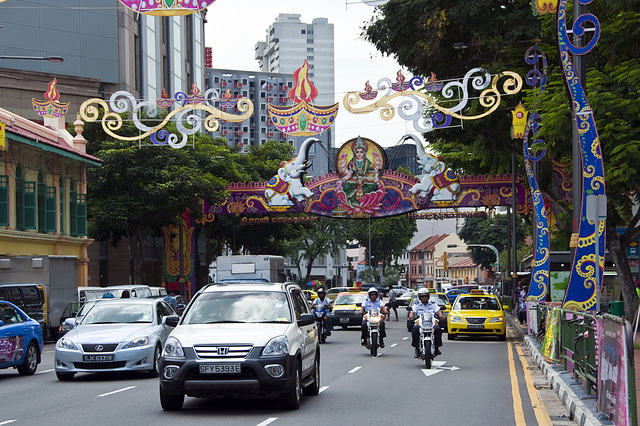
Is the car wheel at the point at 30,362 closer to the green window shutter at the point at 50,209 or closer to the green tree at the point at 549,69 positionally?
the green tree at the point at 549,69

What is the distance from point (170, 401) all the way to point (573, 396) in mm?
5306

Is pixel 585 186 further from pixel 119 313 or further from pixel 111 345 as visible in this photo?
pixel 119 313

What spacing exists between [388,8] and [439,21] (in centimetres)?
247

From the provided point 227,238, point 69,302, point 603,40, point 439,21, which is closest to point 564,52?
point 603,40

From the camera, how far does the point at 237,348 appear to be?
39.6 feet

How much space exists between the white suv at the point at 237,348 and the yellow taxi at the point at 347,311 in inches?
894

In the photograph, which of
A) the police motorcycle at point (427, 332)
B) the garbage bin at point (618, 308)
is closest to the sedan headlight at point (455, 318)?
the garbage bin at point (618, 308)

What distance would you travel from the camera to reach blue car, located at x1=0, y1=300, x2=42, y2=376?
17922mm

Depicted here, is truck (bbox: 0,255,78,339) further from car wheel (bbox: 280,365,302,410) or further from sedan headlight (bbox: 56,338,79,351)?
car wheel (bbox: 280,365,302,410)

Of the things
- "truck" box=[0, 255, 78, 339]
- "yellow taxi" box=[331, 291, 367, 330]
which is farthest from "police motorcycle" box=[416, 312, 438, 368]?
"yellow taxi" box=[331, 291, 367, 330]

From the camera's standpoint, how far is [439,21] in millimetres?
32156

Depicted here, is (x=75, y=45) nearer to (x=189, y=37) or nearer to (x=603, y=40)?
(x=189, y=37)

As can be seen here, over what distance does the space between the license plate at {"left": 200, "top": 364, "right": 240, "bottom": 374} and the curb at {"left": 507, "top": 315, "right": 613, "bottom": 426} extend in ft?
13.8

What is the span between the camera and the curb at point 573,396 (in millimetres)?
10391
